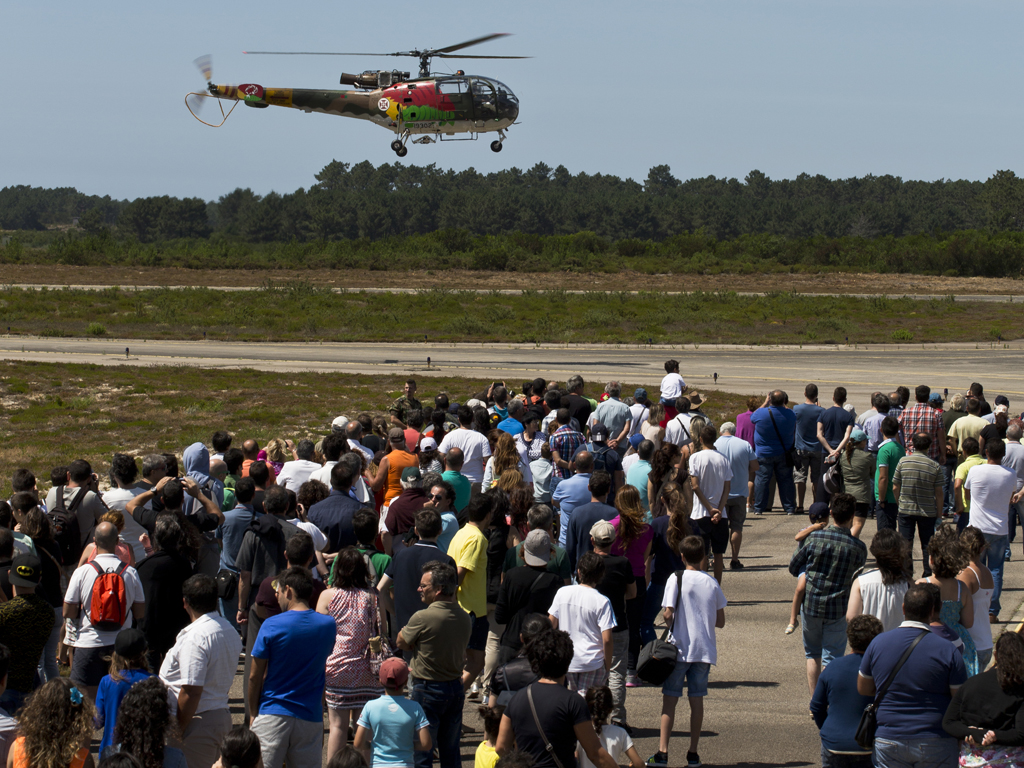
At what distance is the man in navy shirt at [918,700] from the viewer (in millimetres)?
5281

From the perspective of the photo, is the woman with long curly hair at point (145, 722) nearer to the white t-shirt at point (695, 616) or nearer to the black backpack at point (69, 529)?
the white t-shirt at point (695, 616)

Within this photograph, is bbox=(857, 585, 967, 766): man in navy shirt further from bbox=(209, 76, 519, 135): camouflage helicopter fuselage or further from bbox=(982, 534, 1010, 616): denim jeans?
bbox=(209, 76, 519, 135): camouflage helicopter fuselage

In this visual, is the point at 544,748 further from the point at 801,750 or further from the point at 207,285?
the point at 207,285

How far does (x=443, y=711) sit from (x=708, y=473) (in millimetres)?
5282

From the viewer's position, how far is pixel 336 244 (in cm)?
9044

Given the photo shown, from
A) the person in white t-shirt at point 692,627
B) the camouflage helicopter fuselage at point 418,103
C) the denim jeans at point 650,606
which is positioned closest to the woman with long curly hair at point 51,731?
the person in white t-shirt at point 692,627

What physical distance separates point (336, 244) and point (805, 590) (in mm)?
86251

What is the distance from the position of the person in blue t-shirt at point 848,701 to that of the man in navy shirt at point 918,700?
0.33 m

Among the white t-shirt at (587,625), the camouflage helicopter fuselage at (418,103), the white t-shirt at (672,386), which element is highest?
the camouflage helicopter fuselage at (418,103)

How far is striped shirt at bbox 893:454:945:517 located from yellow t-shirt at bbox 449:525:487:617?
5.39 metres

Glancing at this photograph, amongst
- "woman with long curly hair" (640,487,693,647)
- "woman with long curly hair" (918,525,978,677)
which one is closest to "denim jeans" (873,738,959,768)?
"woman with long curly hair" (918,525,978,677)

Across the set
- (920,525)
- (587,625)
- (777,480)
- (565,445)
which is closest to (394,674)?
(587,625)

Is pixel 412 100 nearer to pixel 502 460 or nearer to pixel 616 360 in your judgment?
pixel 616 360

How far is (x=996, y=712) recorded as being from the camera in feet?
16.0
